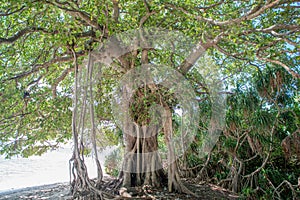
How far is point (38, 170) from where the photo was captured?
34.7 ft

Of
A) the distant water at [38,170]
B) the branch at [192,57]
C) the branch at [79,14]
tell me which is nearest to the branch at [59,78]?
the branch at [79,14]

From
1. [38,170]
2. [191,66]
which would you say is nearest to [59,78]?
[191,66]

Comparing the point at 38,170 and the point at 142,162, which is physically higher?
the point at 142,162

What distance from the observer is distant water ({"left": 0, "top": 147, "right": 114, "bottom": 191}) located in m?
8.24

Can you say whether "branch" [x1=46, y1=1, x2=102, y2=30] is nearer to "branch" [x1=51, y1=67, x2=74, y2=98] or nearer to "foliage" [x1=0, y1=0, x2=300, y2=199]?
"foliage" [x1=0, y1=0, x2=300, y2=199]

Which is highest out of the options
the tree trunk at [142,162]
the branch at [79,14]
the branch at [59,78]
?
the branch at [79,14]

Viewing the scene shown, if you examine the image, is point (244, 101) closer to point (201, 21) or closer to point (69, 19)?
point (201, 21)

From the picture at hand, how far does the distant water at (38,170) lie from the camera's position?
8.24m

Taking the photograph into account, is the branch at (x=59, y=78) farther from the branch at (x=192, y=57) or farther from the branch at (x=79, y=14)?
the branch at (x=192, y=57)

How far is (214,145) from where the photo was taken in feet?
18.3

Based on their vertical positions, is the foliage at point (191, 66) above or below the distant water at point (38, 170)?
above

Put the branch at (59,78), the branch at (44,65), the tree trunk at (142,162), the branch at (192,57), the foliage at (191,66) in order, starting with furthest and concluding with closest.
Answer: the branch at (59,78)
the tree trunk at (142,162)
the branch at (192,57)
the branch at (44,65)
the foliage at (191,66)

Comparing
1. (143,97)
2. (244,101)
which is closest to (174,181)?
(143,97)

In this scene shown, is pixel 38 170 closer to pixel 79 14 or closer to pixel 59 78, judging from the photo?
pixel 59 78
